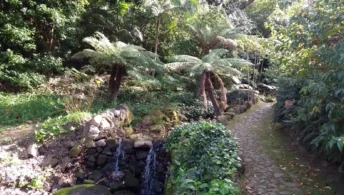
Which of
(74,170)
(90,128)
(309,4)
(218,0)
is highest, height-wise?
(218,0)

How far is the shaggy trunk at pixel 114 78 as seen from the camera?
827 cm

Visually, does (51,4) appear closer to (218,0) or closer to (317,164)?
(218,0)

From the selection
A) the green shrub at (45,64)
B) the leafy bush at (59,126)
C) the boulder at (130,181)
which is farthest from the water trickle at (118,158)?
the green shrub at (45,64)

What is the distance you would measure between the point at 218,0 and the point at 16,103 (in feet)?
32.5

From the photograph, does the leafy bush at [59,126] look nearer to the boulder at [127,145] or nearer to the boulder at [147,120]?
the boulder at [127,145]

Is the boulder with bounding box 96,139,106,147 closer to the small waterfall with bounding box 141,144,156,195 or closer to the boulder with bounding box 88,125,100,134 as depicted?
the boulder with bounding box 88,125,100,134

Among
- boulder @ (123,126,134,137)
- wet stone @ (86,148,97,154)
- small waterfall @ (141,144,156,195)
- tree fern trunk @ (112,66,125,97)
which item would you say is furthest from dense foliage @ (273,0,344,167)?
tree fern trunk @ (112,66,125,97)

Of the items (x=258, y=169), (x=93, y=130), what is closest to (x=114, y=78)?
(x=93, y=130)

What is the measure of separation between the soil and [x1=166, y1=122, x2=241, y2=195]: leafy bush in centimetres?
64

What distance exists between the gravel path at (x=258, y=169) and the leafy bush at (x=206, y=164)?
2.04 feet

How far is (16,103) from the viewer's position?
751 centimetres

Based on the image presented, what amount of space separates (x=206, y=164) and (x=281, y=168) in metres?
2.31

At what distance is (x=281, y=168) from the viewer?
4789mm

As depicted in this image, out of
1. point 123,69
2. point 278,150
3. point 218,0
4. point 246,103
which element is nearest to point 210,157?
point 278,150
